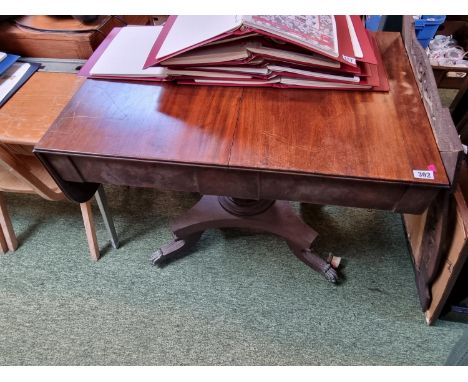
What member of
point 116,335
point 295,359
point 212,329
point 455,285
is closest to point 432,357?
point 455,285

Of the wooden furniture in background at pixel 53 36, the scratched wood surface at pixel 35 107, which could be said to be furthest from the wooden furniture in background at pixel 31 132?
the wooden furniture in background at pixel 53 36

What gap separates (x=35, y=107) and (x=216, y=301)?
0.91 m

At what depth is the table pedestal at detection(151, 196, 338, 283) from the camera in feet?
4.35

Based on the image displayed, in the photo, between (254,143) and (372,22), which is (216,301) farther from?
(372,22)

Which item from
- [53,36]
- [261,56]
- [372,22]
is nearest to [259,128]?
[261,56]

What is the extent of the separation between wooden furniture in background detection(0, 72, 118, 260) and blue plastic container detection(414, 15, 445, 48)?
166 cm

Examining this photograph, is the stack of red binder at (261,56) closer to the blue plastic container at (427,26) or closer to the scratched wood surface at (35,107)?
the scratched wood surface at (35,107)

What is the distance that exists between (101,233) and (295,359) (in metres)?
0.93

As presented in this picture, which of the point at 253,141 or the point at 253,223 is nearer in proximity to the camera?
the point at 253,141

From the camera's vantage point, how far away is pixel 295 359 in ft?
3.90

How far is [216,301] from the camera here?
132 cm

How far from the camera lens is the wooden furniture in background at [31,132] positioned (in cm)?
110

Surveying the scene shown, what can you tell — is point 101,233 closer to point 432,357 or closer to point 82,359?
point 82,359

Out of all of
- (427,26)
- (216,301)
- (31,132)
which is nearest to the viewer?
(31,132)
